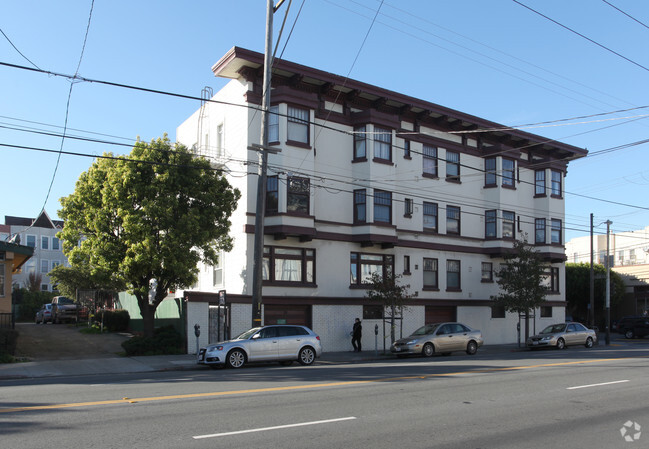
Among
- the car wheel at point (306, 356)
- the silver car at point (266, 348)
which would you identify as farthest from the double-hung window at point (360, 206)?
the car wheel at point (306, 356)

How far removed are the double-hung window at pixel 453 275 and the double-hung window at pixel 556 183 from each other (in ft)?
30.3

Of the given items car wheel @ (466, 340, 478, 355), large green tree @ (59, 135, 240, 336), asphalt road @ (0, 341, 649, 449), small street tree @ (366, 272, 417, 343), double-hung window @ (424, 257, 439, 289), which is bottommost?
car wheel @ (466, 340, 478, 355)

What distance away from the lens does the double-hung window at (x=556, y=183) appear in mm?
36938

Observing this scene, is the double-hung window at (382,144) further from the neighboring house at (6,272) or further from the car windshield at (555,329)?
the neighboring house at (6,272)

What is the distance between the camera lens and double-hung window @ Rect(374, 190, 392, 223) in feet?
93.6

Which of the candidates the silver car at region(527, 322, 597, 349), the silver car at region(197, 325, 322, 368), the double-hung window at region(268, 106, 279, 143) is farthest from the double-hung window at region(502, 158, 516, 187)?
the silver car at region(197, 325, 322, 368)

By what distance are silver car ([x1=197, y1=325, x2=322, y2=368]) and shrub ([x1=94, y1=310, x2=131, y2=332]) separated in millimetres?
14947

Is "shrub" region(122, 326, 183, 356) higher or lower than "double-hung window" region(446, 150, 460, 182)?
lower

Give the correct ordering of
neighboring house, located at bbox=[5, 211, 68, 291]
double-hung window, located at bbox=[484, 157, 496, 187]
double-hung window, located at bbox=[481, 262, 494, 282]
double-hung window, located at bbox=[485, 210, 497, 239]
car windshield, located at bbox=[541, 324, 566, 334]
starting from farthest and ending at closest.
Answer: neighboring house, located at bbox=[5, 211, 68, 291] < double-hung window, located at bbox=[484, 157, 496, 187] < double-hung window, located at bbox=[481, 262, 494, 282] < double-hung window, located at bbox=[485, 210, 497, 239] < car windshield, located at bbox=[541, 324, 566, 334]

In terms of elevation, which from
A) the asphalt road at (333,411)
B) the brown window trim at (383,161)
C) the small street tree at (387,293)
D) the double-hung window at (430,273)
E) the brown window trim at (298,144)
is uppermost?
the brown window trim at (298,144)

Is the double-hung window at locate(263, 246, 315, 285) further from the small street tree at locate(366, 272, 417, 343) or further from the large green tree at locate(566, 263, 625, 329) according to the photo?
the large green tree at locate(566, 263, 625, 329)

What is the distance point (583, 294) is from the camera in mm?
52594

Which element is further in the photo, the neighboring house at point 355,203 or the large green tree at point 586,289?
the large green tree at point 586,289

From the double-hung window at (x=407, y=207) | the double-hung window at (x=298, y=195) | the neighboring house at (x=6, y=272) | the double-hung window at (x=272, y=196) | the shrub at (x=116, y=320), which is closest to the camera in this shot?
the neighboring house at (x=6, y=272)
